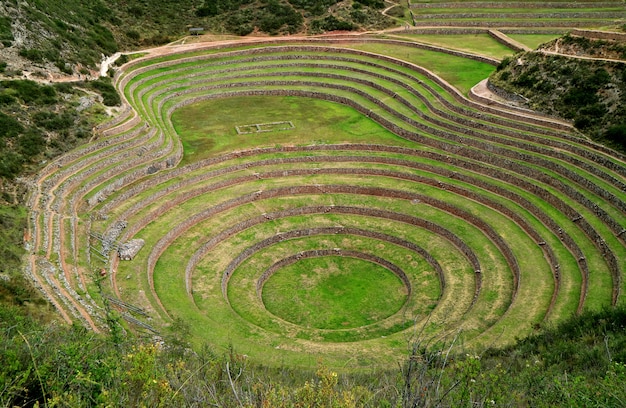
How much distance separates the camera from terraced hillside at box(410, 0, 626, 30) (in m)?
68.8

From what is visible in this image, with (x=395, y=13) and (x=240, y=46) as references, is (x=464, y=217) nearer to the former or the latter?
(x=240, y=46)

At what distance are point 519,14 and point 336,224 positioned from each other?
52.1 m

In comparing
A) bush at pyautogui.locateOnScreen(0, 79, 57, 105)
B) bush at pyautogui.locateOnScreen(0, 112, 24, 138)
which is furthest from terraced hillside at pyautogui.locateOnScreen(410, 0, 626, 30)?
bush at pyautogui.locateOnScreen(0, 112, 24, 138)

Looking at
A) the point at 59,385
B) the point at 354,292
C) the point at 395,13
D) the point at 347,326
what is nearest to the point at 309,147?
the point at 354,292

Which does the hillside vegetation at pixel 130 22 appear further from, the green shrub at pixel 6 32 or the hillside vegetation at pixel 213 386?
the hillside vegetation at pixel 213 386

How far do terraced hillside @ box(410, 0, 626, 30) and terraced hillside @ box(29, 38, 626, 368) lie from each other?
25.7m

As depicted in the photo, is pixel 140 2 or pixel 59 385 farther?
pixel 140 2

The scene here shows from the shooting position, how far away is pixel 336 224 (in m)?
36.8

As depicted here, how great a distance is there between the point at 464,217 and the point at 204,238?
1746cm

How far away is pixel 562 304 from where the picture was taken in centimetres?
2573

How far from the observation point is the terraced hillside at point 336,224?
26.3 metres

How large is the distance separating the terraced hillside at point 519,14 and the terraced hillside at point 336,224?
25679 mm

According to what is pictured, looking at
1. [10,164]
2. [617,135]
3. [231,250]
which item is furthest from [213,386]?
[617,135]

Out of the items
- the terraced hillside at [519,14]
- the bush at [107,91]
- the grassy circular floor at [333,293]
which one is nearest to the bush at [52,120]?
the bush at [107,91]
